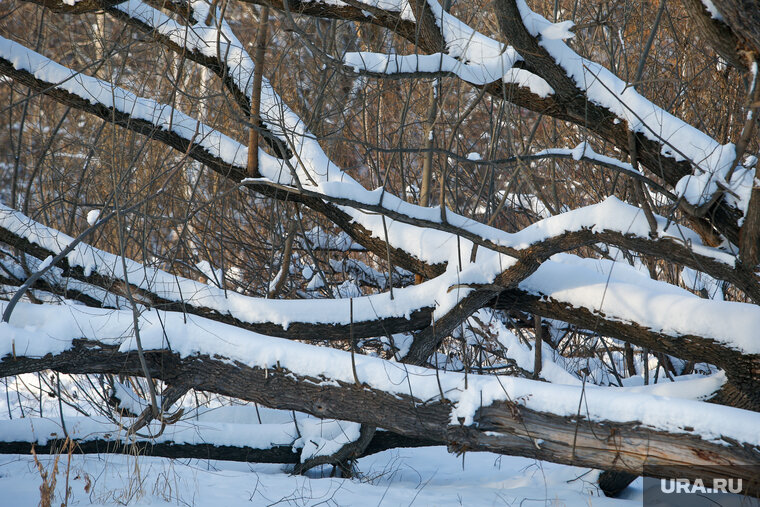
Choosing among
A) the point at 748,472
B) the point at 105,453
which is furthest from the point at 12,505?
the point at 748,472

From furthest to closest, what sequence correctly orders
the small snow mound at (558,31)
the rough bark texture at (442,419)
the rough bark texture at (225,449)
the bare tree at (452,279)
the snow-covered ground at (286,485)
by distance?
the rough bark texture at (225,449) < the snow-covered ground at (286,485) < the small snow mound at (558,31) < the bare tree at (452,279) < the rough bark texture at (442,419)

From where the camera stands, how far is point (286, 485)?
4.58 metres

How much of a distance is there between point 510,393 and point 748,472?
1.28 m

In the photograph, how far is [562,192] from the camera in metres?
7.91

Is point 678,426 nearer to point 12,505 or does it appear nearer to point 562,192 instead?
point 12,505

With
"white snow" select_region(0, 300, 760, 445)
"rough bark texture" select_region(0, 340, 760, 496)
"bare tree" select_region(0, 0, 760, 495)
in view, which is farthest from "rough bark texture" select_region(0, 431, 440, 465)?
"white snow" select_region(0, 300, 760, 445)

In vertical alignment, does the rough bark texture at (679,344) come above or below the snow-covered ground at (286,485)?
above

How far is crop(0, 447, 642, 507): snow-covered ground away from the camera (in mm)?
4035

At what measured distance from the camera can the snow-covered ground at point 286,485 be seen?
404 centimetres

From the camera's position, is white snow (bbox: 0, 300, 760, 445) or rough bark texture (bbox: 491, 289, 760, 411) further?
rough bark texture (bbox: 491, 289, 760, 411)

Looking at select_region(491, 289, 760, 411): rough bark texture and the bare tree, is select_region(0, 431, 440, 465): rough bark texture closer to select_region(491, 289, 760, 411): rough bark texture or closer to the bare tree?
the bare tree

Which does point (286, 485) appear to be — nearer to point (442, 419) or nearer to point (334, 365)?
point (334, 365)

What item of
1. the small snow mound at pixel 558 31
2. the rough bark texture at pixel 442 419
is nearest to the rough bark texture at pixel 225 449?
the rough bark texture at pixel 442 419

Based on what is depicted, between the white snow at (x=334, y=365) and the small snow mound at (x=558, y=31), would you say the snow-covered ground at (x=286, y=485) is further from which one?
the small snow mound at (x=558, y=31)
